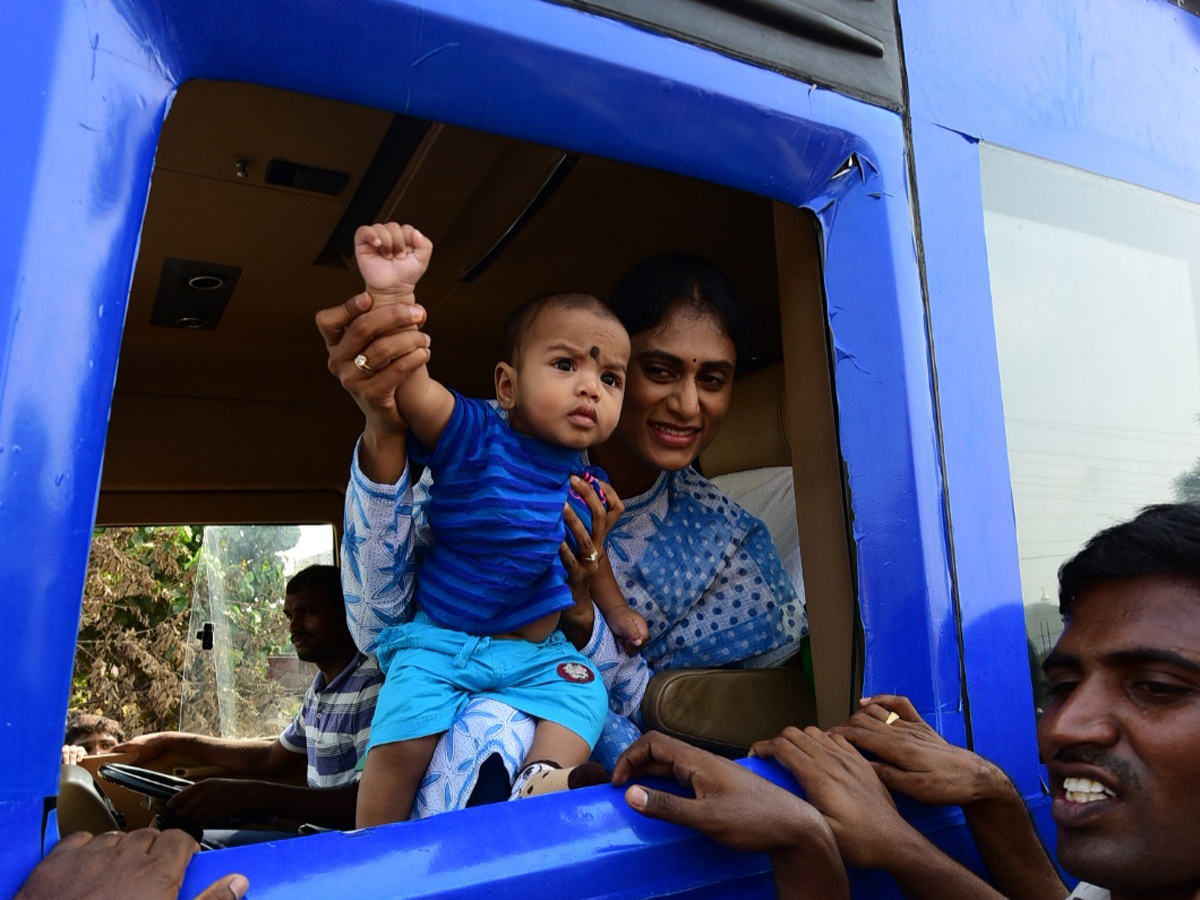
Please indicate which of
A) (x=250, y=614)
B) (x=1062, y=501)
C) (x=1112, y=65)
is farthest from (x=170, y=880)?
(x=250, y=614)

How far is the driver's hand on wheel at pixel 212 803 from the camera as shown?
8.77 ft

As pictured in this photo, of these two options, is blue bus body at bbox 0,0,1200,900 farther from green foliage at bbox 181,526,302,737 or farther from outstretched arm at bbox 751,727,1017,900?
green foliage at bbox 181,526,302,737

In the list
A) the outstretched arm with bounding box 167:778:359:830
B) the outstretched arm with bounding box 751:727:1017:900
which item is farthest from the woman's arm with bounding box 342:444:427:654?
the outstretched arm with bounding box 167:778:359:830

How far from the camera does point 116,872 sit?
878mm

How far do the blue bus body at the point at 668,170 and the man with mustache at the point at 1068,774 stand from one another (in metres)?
0.07

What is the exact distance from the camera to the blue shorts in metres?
1.51

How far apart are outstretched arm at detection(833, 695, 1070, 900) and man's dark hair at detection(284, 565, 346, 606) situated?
2.65 meters

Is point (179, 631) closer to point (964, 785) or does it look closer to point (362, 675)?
point (362, 675)

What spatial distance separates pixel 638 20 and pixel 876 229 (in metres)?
0.47

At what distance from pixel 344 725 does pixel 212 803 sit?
0.62 meters

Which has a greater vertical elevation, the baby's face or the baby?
the baby's face

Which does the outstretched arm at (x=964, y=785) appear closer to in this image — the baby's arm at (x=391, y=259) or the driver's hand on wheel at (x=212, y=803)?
the baby's arm at (x=391, y=259)

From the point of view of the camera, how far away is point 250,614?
13.5ft

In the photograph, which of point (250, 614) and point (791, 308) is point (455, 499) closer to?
point (791, 308)
